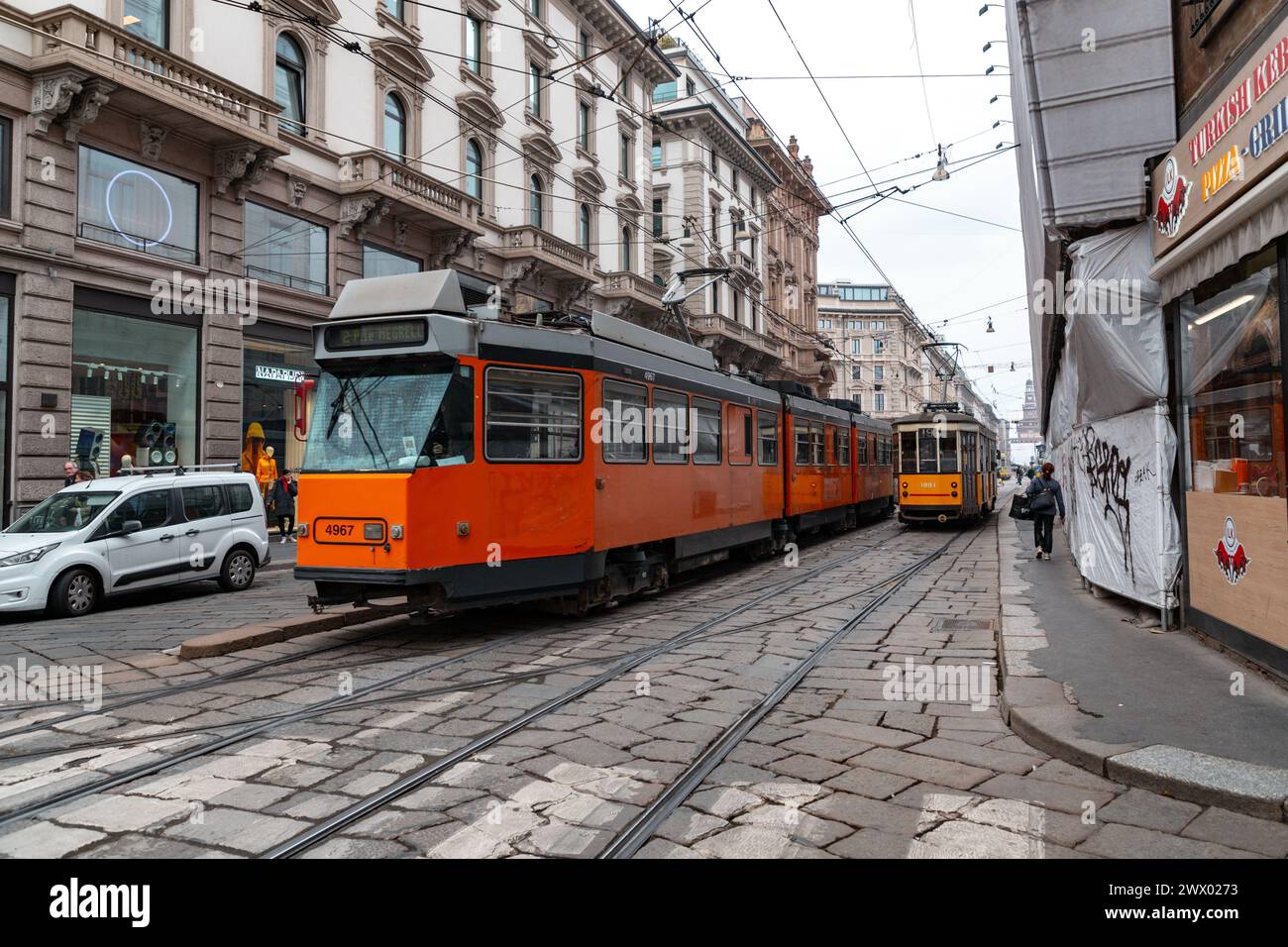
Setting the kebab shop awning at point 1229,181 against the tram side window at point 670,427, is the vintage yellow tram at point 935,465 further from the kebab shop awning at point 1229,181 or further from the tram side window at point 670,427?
the kebab shop awning at point 1229,181

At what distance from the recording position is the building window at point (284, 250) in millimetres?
17531

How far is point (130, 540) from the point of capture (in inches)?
410

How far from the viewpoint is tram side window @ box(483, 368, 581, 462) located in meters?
7.65

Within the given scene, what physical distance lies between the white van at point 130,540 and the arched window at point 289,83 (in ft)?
30.9

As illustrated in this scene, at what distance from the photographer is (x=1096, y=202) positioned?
7434 mm

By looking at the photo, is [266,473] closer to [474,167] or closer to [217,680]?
[474,167]

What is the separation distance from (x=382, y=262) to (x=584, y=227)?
9.42 meters

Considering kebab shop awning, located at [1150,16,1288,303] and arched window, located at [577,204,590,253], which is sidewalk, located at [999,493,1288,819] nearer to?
kebab shop awning, located at [1150,16,1288,303]

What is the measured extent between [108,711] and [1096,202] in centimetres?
829

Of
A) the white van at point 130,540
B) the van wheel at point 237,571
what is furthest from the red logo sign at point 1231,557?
the van wheel at point 237,571
